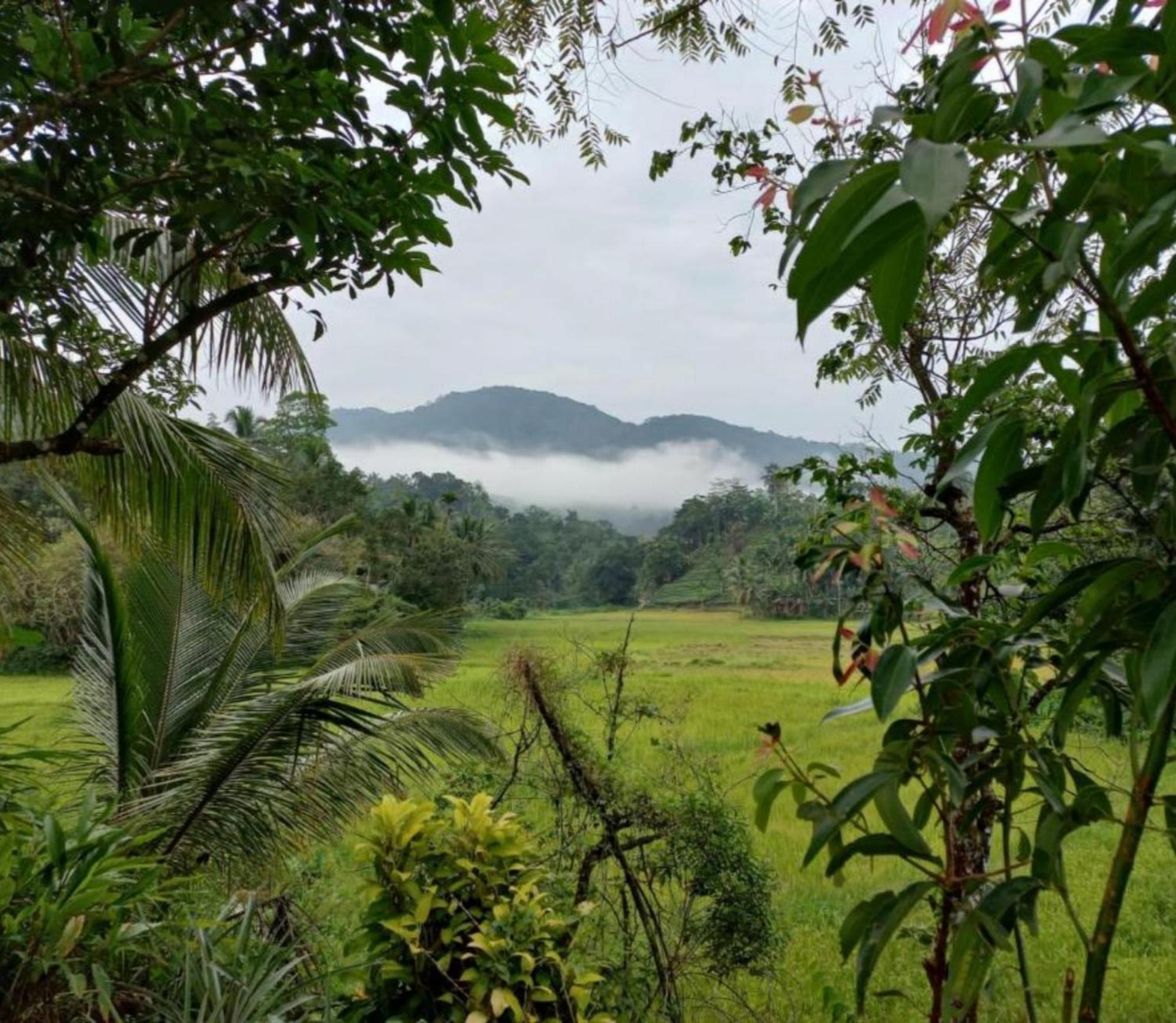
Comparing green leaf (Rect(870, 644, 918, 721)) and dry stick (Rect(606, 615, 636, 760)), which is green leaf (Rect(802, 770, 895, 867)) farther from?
dry stick (Rect(606, 615, 636, 760))

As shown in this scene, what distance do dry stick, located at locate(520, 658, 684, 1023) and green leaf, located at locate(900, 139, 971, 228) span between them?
202 centimetres

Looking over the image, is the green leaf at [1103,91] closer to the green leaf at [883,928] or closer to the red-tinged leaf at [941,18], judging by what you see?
the red-tinged leaf at [941,18]

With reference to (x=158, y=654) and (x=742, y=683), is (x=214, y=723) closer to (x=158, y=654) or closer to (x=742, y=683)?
(x=158, y=654)

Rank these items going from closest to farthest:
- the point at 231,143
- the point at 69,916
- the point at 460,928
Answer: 1. the point at 231,143
2. the point at 69,916
3. the point at 460,928

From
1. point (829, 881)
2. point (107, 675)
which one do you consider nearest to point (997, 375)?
point (107, 675)

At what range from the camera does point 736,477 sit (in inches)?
1059

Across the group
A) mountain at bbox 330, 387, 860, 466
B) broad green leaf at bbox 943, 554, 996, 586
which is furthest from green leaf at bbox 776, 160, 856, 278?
mountain at bbox 330, 387, 860, 466

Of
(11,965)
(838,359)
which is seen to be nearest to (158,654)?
(11,965)

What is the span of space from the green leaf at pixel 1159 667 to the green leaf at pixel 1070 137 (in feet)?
0.80

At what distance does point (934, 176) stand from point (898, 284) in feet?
0.26

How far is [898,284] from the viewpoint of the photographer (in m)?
0.34

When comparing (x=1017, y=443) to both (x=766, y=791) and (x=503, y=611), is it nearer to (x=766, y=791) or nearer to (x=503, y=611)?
(x=766, y=791)

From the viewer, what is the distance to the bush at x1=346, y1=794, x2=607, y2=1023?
1386 millimetres

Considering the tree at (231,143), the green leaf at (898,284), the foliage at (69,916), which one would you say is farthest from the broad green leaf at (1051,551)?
the foliage at (69,916)
